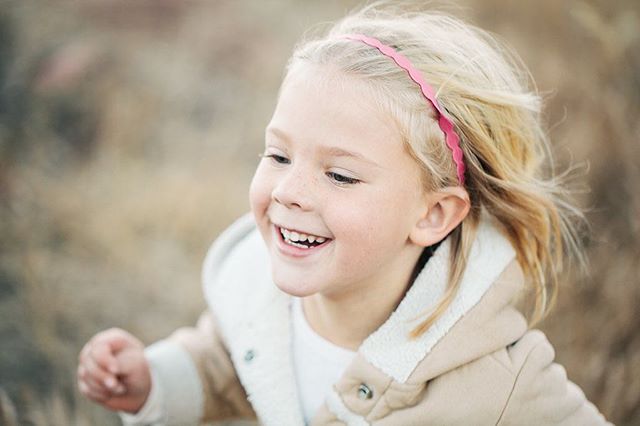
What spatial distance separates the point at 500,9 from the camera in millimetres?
3514

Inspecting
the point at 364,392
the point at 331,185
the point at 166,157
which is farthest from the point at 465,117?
the point at 166,157

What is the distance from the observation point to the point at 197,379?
212cm

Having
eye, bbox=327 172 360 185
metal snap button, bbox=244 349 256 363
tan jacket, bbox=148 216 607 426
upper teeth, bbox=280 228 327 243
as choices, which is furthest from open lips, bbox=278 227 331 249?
metal snap button, bbox=244 349 256 363

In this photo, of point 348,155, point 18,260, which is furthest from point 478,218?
point 18,260

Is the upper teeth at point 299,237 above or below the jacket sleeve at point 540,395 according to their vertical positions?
above

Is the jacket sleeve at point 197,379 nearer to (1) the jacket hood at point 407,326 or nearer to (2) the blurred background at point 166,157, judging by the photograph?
(1) the jacket hood at point 407,326

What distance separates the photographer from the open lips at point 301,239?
1.70 m

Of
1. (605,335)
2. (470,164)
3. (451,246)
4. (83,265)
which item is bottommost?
(605,335)

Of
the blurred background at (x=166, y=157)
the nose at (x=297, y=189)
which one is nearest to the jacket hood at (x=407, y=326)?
the nose at (x=297, y=189)

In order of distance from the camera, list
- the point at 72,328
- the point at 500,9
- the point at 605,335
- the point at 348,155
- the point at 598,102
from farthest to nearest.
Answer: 1. the point at 500,9
2. the point at 598,102
3. the point at 72,328
4. the point at 605,335
5. the point at 348,155

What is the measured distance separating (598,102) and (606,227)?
56 cm

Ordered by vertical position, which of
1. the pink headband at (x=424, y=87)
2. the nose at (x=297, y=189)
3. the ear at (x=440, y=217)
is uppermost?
the pink headband at (x=424, y=87)

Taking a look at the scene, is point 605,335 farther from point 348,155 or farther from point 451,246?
point 348,155

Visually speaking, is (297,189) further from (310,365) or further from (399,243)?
(310,365)
